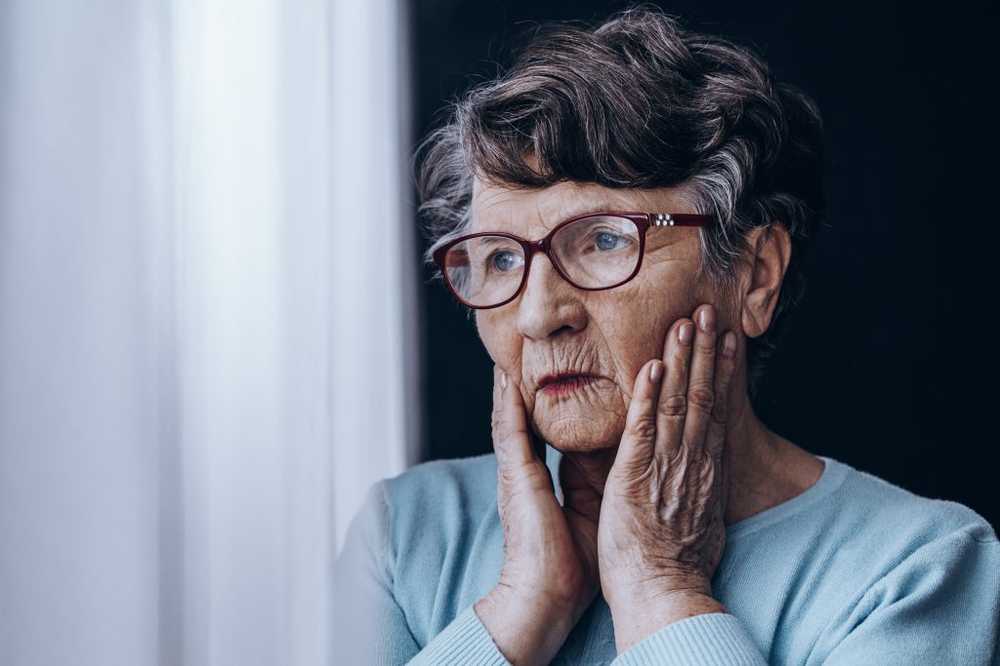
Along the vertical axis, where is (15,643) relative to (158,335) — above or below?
below

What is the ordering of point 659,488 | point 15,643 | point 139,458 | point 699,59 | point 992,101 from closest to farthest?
point 15,643 < point 139,458 < point 659,488 < point 699,59 < point 992,101

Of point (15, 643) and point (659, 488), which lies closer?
point (15, 643)

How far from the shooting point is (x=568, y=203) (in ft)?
4.35

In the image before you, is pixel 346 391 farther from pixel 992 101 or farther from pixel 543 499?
pixel 992 101

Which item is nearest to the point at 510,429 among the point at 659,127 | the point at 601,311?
the point at 601,311

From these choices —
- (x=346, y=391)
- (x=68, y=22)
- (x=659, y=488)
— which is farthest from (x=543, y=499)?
(x=68, y=22)

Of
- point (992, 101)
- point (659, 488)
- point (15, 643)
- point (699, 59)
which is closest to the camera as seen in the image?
point (15, 643)

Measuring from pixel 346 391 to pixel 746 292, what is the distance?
0.57 meters

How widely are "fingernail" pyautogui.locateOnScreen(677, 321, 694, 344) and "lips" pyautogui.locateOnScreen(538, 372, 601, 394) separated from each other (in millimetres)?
118

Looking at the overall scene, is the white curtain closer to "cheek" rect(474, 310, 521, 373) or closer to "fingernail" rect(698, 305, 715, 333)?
"cheek" rect(474, 310, 521, 373)

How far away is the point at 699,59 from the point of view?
4.62ft

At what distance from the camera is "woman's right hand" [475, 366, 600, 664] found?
4.24 feet

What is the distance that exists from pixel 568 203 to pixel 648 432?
310 mm

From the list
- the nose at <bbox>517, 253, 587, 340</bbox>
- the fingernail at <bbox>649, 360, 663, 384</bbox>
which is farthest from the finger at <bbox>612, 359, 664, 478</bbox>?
the nose at <bbox>517, 253, 587, 340</bbox>
